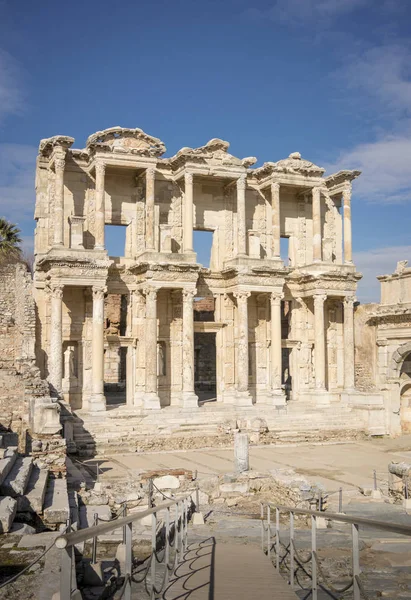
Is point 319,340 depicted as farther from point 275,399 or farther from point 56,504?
point 56,504

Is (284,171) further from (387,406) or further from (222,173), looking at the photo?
(387,406)

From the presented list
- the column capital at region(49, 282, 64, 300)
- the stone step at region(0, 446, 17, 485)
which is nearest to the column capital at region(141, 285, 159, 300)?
the column capital at region(49, 282, 64, 300)

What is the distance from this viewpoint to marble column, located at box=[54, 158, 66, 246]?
26.4m

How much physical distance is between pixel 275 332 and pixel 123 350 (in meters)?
14.0

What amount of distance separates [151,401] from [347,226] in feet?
42.0

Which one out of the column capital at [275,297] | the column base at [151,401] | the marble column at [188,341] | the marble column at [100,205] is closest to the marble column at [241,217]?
the column capital at [275,297]

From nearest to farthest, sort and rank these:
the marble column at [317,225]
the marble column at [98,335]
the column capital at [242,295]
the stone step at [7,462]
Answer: the stone step at [7,462]
the marble column at [98,335]
the column capital at [242,295]
the marble column at [317,225]

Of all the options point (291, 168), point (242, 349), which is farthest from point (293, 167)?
point (242, 349)

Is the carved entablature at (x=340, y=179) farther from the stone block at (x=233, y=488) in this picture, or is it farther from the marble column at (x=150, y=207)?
the stone block at (x=233, y=488)

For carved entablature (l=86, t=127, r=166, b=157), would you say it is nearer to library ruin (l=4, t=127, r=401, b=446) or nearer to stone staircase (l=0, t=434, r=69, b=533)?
library ruin (l=4, t=127, r=401, b=446)

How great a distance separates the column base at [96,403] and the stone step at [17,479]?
10.5m

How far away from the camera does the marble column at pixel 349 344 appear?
3078 cm

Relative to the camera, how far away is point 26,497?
11102 mm

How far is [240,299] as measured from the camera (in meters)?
28.9
